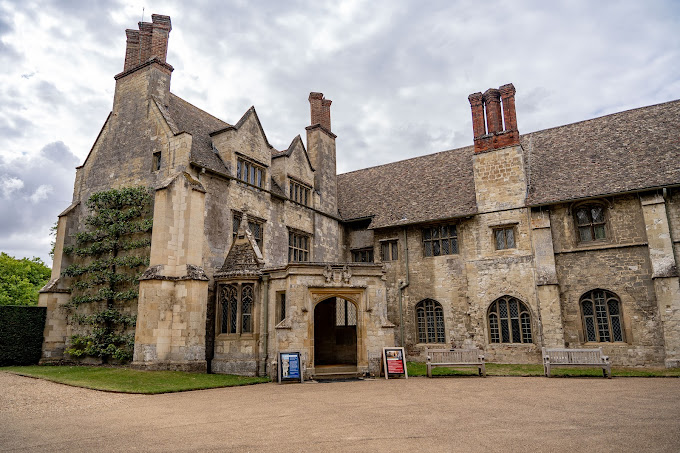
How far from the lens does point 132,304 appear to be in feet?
58.1

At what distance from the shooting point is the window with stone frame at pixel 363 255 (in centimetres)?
2580

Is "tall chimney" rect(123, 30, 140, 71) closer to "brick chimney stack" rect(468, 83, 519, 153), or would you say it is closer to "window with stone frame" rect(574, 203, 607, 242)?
"brick chimney stack" rect(468, 83, 519, 153)

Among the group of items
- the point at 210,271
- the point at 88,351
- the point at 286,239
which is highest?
the point at 286,239

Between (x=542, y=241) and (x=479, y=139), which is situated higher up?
(x=479, y=139)

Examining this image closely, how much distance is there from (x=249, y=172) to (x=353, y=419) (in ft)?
49.3

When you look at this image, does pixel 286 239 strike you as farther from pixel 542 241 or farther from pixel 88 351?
pixel 542 241

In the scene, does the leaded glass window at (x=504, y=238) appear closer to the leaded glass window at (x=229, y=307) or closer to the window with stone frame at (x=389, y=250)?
the window with stone frame at (x=389, y=250)

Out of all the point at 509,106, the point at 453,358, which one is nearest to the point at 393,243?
the point at 509,106

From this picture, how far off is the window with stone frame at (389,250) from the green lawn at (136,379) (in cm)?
1095

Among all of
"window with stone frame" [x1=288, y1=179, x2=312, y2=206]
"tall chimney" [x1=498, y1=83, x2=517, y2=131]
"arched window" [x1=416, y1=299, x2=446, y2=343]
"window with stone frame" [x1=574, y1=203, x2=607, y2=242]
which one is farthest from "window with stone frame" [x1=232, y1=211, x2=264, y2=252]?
"window with stone frame" [x1=574, y1=203, x2=607, y2=242]

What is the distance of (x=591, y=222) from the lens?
1988 cm

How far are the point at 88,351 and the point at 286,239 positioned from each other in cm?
957

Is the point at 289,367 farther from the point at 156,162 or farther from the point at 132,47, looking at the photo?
the point at 132,47

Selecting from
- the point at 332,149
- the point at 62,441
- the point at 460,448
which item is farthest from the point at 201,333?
the point at 332,149
